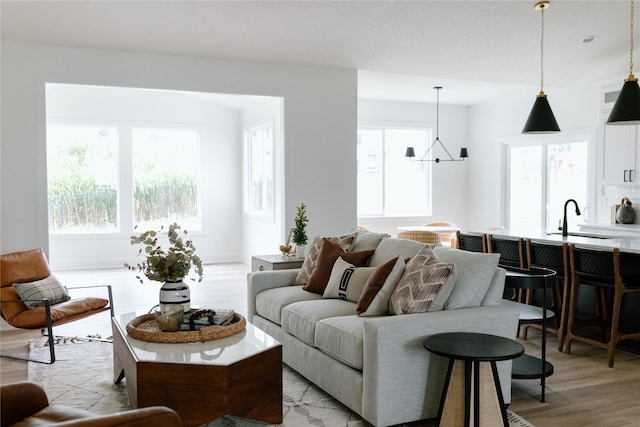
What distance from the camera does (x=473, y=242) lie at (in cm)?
553

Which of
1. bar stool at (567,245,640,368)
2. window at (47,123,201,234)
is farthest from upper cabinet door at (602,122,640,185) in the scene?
window at (47,123,201,234)

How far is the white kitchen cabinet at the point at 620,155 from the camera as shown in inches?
280

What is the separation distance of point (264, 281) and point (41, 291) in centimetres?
173

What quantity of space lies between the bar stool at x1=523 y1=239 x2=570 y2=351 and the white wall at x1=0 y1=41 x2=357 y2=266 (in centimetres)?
266

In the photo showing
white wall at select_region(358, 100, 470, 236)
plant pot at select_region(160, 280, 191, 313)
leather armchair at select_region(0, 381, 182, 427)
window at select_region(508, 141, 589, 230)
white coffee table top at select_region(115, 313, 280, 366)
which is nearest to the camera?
leather armchair at select_region(0, 381, 182, 427)

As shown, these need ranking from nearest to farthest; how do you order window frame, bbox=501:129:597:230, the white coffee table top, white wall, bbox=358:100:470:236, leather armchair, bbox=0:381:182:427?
leather armchair, bbox=0:381:182:427, the white coffee table top, window frame, bbox=501:129:597:230, white wall, bbox=358:100:470:236

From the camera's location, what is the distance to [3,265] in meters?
4.69

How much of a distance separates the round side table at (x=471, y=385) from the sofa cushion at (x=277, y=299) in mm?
1511


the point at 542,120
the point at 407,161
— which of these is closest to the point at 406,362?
the point at 542,120

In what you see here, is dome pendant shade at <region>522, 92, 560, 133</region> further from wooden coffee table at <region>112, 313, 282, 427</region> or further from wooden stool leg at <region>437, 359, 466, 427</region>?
wooden coffee table at <region>112, 313, 282, 427</region>

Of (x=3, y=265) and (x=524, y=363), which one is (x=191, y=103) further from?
(x=524, y=363)

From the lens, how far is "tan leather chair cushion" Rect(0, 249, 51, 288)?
469 centimetres

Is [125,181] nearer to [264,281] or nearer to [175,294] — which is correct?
[264,281]

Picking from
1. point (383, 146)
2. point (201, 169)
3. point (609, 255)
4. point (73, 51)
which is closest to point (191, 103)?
point (201, 169)
